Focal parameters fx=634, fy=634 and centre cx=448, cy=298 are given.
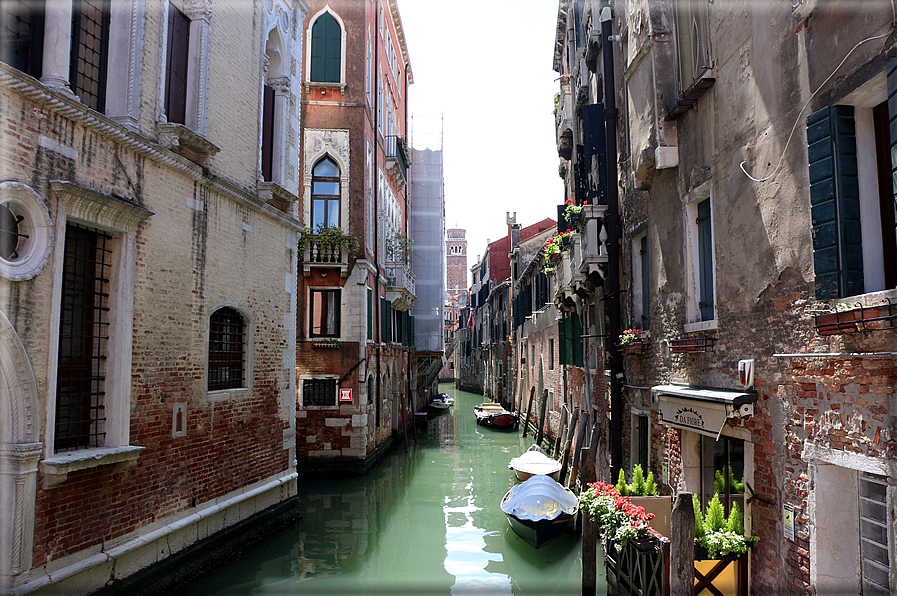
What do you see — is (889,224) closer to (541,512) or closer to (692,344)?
(692,344)

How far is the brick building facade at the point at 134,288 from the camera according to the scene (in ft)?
14.3

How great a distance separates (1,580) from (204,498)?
102 inches

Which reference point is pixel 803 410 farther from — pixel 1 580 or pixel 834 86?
pixel 1 580

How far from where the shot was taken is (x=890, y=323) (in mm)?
3168

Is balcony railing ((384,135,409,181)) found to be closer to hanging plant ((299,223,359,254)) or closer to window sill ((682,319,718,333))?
hanging plant ((299,223,359,254))

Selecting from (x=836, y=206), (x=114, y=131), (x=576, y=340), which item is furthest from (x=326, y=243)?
(x=836, y=206)

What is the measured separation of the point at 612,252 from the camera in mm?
8352

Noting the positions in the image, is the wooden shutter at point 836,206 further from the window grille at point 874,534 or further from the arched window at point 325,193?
the arched window at point 325,193

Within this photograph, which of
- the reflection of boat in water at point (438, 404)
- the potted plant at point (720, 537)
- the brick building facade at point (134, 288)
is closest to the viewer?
the brick building facade at point (134, 288)

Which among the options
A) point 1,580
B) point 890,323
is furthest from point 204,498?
point 890,323

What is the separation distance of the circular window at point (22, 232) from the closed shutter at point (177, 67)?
2346mm

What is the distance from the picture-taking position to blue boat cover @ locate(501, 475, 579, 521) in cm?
823

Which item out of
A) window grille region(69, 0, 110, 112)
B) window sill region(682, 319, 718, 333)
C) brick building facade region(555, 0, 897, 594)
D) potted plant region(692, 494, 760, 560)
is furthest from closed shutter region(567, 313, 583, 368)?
window grille region(69, 0, 110, 112)

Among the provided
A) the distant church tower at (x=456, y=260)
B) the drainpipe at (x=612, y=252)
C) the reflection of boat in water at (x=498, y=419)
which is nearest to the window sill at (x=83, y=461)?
the drainpipe at (x=612, y=252)
